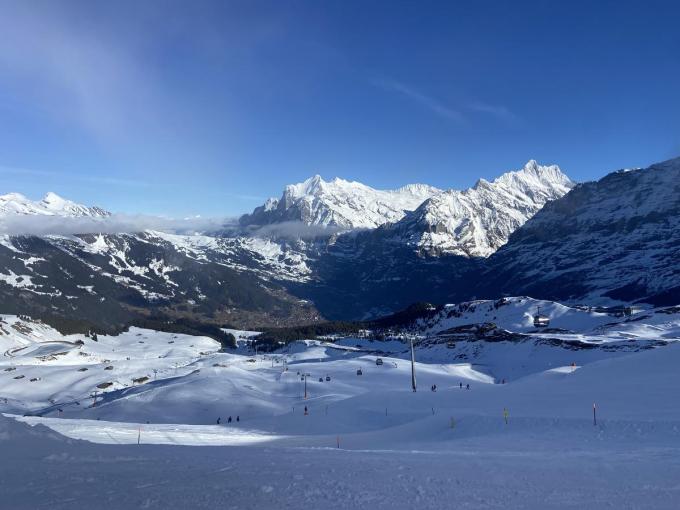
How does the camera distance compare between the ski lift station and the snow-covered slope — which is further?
the ski lift station

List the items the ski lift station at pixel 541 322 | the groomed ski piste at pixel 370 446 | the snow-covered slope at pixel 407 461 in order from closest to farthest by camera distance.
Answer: the snow-covered slope at pixel 407 461, the groomed ski piste at pixel 370 446, the ski lift station at pixel 541 322

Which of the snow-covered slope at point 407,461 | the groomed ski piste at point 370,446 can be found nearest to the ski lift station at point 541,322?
the groomed ski piste at point 370,446

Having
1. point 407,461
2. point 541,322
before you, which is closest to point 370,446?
point 407,461

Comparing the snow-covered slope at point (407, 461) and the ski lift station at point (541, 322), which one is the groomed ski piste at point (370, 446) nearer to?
the snow-covered slope at point (407, 461)

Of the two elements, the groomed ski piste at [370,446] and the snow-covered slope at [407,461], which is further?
the groomed ski piste at [370,446]

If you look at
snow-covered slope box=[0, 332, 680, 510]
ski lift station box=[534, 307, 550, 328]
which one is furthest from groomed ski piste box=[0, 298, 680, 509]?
ski lift station box=[534, 307, 550, 328]

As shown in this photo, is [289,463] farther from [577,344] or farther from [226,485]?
[577,344]

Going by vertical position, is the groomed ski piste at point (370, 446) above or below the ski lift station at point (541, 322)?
below

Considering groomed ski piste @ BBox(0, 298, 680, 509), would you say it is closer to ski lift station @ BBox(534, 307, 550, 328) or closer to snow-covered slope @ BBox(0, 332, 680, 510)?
snow-covered slope @ BBox(0, 332, 680, 510)

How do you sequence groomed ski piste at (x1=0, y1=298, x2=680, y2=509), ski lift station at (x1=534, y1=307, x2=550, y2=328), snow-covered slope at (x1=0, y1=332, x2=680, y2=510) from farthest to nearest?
ski lift station at (x1=534, y1=307, x2=550, y2=328) → groomed ski piste at (x1=0, y1=298, x2=680, y2=509) → snow-covered slope at (x1=0, y1=332, x2=680, y2=510)

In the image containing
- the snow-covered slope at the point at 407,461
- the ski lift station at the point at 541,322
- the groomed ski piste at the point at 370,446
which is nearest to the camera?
the snow-covered slope at the point at 407,461

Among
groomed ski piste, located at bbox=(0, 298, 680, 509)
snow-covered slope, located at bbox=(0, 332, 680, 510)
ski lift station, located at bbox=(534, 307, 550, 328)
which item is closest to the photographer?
snow-covered slope, located at bbox=(0, 332, 680, 510)

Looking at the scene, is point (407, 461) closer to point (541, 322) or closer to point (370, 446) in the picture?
point (370, 446)

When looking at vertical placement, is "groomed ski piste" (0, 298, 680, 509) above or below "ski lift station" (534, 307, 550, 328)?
below
